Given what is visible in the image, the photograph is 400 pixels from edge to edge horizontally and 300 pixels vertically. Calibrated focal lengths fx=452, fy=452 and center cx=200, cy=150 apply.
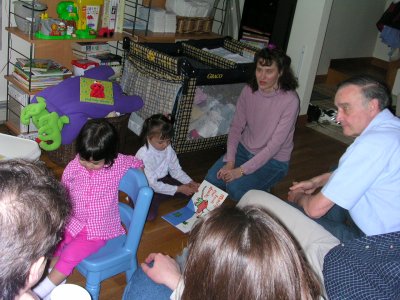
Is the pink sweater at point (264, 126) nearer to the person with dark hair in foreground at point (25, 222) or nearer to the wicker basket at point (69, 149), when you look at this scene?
the wicker basket at point (69, 149)

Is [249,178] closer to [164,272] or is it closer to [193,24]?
[164,272]

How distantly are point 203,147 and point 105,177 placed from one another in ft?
4.24

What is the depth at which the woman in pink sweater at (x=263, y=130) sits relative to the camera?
242 cm

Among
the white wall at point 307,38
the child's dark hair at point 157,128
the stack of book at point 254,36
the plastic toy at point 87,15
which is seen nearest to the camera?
the child's dark hair at point 157,128

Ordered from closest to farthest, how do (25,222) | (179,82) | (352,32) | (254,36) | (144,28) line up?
1. (25,222)
2. (179,82)
3. (144,28)
4. (254,36)
5. (352,32)

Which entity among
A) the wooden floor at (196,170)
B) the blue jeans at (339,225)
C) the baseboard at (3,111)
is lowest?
the wooden floor at (196,170)

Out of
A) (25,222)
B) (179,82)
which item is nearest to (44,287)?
(25,222)

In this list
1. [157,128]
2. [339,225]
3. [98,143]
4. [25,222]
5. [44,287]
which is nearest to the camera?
[25,222]

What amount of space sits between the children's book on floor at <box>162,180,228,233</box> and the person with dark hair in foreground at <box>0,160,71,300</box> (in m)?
1.54

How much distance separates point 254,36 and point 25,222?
3.65 m

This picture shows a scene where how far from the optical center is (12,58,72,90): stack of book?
114 inches

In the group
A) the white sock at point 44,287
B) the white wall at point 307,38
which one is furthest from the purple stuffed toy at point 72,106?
the white wall at point 307,38

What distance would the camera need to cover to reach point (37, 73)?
9.51 feet

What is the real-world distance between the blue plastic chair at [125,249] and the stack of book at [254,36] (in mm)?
2574
